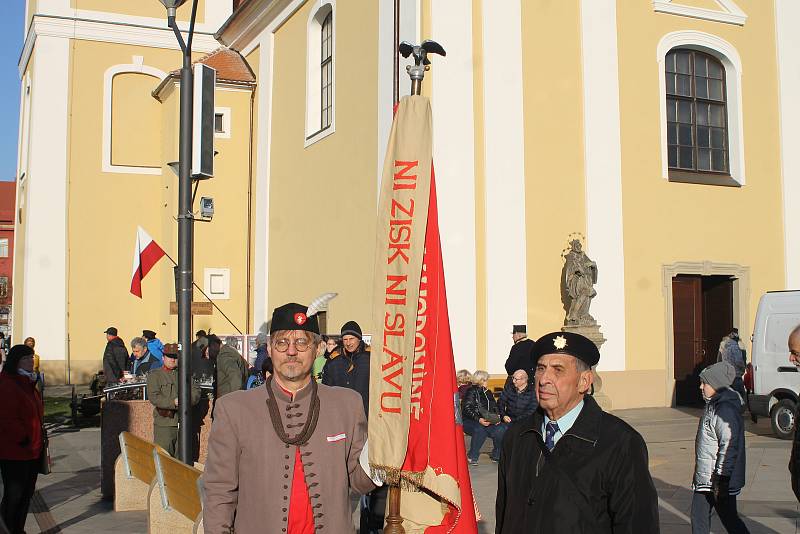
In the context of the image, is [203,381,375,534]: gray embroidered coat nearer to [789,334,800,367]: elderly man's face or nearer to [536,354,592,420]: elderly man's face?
[536,354,592,420]: elderly man's face

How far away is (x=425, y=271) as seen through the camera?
4.82m

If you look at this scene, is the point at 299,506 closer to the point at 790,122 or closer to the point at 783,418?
the point at 783,418

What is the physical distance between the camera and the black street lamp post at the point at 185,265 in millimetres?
8688

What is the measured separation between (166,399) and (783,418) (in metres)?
9.48

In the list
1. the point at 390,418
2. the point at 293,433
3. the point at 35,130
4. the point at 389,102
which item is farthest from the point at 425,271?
the point at 35,130

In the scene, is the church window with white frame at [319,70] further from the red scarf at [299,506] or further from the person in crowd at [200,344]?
the red scarf at [299,506]

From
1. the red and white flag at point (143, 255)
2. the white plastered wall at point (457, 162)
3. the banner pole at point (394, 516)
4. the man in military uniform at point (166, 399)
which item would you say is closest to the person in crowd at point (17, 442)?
the man in military uniform at point (166, 399)

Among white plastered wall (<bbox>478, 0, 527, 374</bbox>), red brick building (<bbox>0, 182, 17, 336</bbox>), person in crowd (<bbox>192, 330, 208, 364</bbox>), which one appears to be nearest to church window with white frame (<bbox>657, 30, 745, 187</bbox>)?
white plastered wall (<bbox>478, 0, 527, 374</bbox>)

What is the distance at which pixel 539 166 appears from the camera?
1745 centimetres

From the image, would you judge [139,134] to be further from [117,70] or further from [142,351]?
[142,351]

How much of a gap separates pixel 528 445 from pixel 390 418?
95 cm

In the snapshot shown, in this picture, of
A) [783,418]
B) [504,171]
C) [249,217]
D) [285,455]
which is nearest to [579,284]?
[504,171]

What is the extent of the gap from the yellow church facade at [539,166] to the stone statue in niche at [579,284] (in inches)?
16.4

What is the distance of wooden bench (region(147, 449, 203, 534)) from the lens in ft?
23.1
